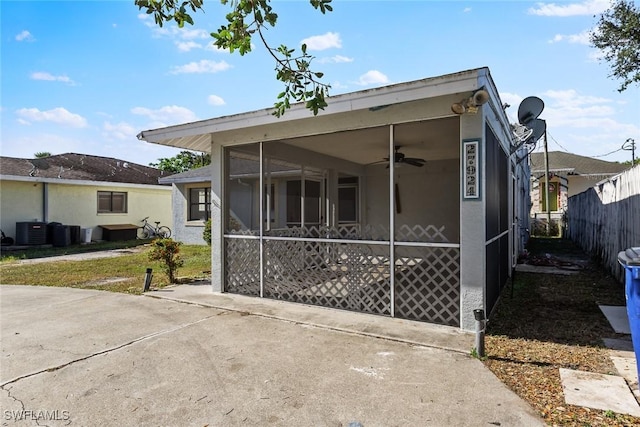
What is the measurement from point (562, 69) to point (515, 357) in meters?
8.71

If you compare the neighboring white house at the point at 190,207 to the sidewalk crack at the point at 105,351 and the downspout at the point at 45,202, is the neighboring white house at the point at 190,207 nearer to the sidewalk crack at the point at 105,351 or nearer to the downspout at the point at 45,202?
the downspout at the point at 45,202

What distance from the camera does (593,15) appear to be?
47.9 feet

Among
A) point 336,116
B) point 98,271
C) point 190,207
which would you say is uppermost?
point 336,116

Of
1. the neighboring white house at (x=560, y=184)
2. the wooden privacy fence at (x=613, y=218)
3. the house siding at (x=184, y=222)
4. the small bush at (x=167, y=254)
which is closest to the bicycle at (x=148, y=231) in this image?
the house siding at (x=184, y=222)

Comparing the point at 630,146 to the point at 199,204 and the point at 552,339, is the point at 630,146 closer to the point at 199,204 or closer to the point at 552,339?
the point at 199,204

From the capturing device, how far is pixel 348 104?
457 centimetres

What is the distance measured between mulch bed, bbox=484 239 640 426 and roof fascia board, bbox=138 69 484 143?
279 centimetres

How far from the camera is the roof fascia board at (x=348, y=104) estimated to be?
387 centimetres

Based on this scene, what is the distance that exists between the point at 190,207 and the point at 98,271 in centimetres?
571

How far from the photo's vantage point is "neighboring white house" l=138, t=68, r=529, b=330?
13.8 ft

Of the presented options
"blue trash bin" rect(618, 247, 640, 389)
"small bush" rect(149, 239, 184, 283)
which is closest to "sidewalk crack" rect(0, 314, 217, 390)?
"small bush" rect(149, 239, 184, 283)

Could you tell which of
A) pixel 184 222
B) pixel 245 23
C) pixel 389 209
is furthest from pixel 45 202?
pixel 245 23

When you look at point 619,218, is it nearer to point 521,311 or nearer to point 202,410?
point 521,311

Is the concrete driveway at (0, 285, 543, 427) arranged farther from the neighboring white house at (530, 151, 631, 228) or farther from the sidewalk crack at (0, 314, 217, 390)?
the neighboring white house at (530, 151, 631, 228)
